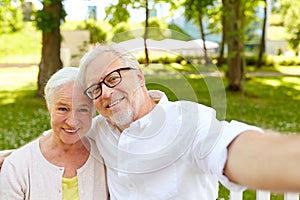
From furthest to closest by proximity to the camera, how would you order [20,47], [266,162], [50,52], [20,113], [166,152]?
[20,47], [50,52], [20,113], [166,152], [266,162]

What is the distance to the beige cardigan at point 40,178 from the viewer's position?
1.56 metres

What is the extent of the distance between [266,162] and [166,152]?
0.49 metres

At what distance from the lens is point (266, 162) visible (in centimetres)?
63

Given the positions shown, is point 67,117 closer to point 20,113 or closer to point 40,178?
point 40,178

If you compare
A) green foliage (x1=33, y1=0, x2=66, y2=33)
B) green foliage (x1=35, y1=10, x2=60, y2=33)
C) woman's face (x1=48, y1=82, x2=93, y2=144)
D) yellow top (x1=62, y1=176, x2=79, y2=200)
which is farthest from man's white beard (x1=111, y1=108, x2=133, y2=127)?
green foliage (x1=35, y1=10, x2=60, y2=33)

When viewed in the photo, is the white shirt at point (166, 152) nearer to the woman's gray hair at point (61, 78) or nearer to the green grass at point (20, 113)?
the woman's gray hair at point (61, 78)

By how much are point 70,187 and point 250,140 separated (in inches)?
39.5

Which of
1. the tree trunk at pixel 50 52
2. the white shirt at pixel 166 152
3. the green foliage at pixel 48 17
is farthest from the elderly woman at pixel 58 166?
the tree trunk at pixel 50 52

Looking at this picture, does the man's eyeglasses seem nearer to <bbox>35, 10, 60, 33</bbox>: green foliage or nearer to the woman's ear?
the woman's ear

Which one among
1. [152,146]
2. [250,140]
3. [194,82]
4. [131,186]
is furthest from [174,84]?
[250,140]

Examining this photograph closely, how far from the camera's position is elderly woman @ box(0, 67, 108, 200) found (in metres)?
1.55

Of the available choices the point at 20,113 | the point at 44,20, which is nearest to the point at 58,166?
the point at 44,20

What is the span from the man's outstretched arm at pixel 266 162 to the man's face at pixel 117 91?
0.46 metres

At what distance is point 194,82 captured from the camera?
3.77 ft
